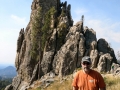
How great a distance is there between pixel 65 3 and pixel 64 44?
1991cm

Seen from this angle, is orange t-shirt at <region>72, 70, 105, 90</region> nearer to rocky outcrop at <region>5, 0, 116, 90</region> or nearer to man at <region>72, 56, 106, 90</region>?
man at <region>72, 56, 106, 90</region>

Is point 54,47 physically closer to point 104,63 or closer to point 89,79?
point 104,63

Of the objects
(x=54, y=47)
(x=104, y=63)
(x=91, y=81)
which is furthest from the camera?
(x=54, y=47)

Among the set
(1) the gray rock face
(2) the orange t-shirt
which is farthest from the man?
(1) the gray rock face

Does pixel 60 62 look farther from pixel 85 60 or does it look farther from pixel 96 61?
pixel 85 60

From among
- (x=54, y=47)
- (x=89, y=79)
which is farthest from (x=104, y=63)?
(x=89, y=79)

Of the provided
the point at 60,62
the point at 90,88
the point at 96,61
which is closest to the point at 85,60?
the point at 90,88

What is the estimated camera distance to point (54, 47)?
55.7 metres

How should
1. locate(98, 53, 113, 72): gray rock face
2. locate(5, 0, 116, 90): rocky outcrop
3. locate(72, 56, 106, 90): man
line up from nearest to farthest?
locate(72, 56, 106, 90): man → locate(98, 53, 113, 72): gray rock face → locate(5, 0, 116, 90): rocky outcrop

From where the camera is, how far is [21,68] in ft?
212

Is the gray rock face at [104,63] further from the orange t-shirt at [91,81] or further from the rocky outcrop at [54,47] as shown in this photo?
the orange t-shirt at [91,81]

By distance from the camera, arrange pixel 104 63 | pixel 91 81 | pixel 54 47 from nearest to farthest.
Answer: pixel 91 81
pixel 104 63
pixel 54 47

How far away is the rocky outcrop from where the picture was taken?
48469 millimetres

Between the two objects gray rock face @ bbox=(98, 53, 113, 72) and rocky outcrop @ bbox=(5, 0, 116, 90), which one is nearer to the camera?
gray rock face @ bbox=(98, 53, 113, 72)
